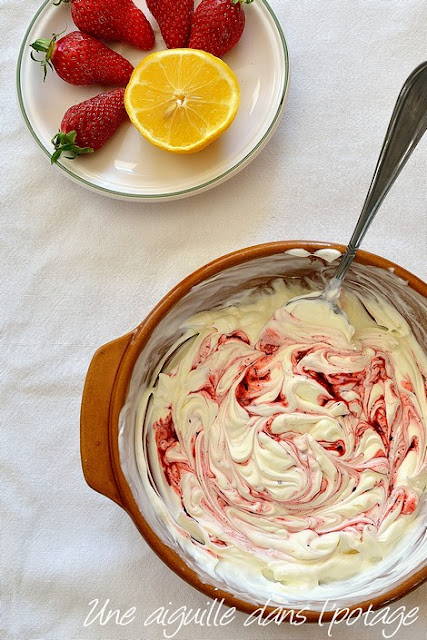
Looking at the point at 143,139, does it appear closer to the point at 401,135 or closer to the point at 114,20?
the point at 114,20

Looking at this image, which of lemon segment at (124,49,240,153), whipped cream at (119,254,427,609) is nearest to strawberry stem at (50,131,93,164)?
lemon segment at (124,49,240,153)

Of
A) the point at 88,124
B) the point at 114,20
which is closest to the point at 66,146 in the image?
the point at 88,124

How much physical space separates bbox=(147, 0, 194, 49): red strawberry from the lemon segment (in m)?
0.07

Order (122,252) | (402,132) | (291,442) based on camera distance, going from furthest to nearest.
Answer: (122,252)
(291,442)
(402,132)

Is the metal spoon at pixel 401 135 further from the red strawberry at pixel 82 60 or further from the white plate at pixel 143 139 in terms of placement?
the red strawberry at pixel 82 60

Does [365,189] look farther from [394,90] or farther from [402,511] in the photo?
[402,511]

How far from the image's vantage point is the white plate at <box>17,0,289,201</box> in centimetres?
159

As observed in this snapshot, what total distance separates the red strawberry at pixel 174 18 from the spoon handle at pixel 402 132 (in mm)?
608

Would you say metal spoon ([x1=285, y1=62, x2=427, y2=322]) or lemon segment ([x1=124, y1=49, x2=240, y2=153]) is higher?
metal spoon ([x1=285, y1=62, x2=427, y2=322])

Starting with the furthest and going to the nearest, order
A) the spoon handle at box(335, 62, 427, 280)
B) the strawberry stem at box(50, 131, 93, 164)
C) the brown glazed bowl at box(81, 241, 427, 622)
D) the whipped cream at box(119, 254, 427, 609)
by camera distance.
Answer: the strawberry stem at box(50, 131, 93, 164)
the whipped cream at box(119, 254, 427, 609)
the brown glazed bowl at box(81, 241, 427, 622)
the spoon handle at box(335, 62, 427, 280)

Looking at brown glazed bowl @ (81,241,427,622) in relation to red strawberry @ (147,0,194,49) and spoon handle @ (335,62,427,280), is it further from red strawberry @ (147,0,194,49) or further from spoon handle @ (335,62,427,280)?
red strawberry @ (147,0,194,49)

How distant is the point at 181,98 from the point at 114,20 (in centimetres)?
24

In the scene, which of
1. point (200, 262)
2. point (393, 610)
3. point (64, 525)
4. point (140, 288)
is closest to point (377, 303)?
point (200, 262)

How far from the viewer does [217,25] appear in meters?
1.58
